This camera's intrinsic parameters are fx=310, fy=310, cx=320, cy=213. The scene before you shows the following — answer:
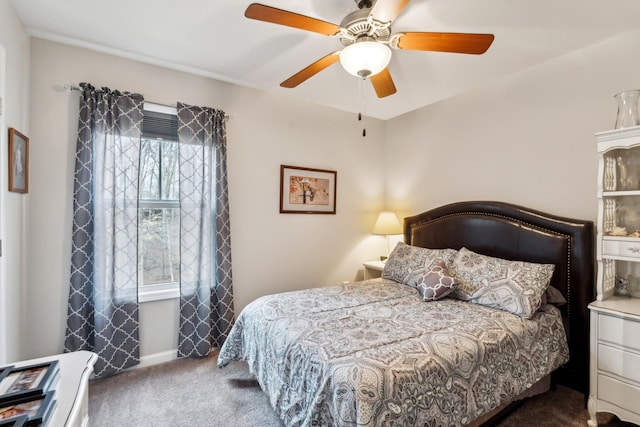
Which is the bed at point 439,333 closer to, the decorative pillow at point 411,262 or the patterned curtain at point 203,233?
the decorative pillow at point 411,262

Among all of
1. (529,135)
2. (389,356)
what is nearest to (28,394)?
(389,356)

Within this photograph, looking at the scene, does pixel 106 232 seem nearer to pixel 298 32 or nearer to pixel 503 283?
pixel 298 32

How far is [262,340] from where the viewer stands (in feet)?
6.38

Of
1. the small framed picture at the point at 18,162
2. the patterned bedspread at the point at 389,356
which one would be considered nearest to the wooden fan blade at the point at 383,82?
the patterned bedspread at the point at 389,356

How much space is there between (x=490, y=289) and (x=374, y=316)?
93 centimetres

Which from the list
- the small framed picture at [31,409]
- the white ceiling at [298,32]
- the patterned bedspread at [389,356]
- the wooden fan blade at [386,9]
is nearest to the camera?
the small framed picture at [31,409]

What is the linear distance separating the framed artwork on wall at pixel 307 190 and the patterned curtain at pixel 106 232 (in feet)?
4.57

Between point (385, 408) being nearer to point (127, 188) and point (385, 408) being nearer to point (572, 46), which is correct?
point (127, 188)

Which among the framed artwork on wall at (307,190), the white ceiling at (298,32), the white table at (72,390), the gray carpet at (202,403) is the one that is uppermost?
the white ceiling at (298,32)

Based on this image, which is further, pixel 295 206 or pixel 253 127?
pixel 295 206

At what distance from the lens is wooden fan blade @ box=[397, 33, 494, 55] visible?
164 centimetres

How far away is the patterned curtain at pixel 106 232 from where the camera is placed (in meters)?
2.32

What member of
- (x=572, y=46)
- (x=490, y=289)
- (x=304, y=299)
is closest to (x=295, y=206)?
(x=304, y=299)

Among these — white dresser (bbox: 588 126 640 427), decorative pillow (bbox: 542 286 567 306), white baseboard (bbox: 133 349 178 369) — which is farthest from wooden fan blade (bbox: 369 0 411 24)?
white baseboard (bbox: 133 349 178 369)
